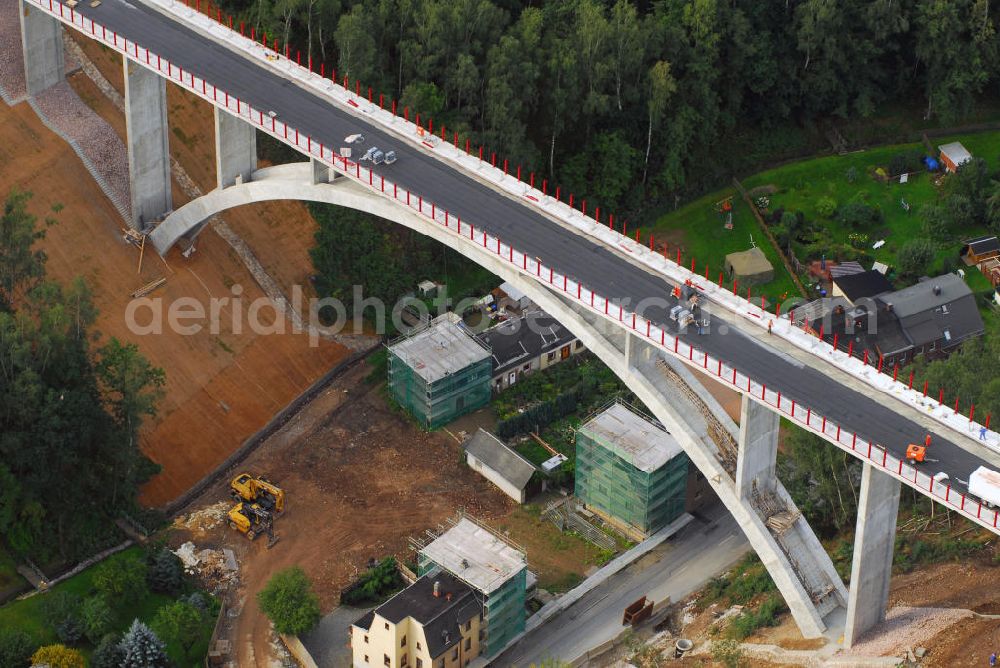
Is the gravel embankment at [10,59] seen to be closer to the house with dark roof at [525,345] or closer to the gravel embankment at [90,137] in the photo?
the gravel embankment at [90,137]

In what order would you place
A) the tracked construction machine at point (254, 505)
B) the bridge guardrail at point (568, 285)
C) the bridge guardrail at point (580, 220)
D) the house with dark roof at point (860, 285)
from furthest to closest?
1. the house with dark roof at point (860, 285)
2. the tracked construction machine at point (254, 505)
3. the bridge guardrail at point (580, 220)
4. the bridge guardrail at point (568, 285)

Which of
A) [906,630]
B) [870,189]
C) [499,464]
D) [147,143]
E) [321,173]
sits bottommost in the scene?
[906,630]

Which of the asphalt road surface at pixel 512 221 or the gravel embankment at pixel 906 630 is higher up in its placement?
the asphalt road surface at pixel 512 221

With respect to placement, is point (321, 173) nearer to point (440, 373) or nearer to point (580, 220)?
point (440, 373)

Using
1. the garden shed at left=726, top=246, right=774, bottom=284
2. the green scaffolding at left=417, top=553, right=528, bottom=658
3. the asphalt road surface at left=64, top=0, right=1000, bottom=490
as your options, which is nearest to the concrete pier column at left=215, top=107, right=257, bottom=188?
the asphalt road surface at left=64, top=0, right=1000, bottom=490

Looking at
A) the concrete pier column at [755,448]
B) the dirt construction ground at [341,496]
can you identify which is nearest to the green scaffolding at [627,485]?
the dirt construction ground at [341,496]

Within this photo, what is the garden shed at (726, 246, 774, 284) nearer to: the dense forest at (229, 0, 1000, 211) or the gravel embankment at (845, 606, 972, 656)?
the dense forest at (229, 0, 1000, 211)

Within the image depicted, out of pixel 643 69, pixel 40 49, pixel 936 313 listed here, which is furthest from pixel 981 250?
pixel 40 49
